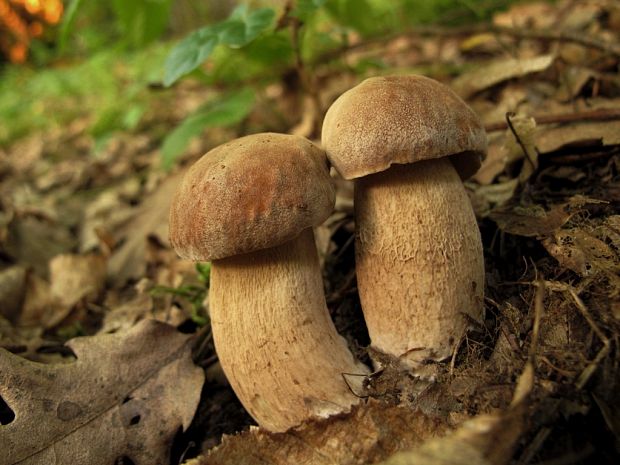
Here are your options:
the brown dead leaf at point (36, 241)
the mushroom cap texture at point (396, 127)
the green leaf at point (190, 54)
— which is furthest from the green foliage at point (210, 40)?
the brown dead leaf at point (36, 241)

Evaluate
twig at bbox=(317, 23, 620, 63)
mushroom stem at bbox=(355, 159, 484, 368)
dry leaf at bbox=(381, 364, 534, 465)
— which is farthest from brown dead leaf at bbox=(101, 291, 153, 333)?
twig at bbox=(317, 23, 620, 63)

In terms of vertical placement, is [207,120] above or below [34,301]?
above

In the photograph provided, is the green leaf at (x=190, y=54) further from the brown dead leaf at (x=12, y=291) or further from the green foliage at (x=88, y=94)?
the brown dead leaf at (x=12, y=291)


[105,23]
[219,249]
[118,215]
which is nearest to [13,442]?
[219,249]

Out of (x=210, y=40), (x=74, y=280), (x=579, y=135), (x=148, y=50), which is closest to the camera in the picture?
(x=579, y=135)

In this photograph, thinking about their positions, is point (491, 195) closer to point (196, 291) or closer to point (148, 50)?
point (196, 291)

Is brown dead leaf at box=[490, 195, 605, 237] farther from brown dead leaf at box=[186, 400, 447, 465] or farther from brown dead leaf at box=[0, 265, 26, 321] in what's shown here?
brown dead leaf at box=[0, 265, 26, 321]

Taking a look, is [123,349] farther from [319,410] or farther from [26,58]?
[26,58]

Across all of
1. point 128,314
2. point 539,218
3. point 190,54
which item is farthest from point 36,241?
point 539,218
